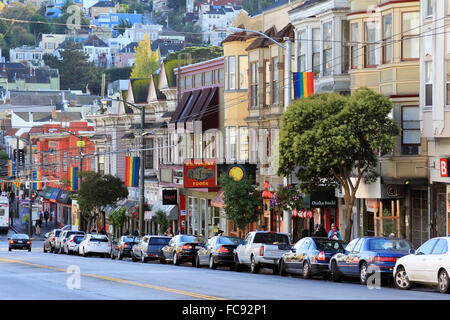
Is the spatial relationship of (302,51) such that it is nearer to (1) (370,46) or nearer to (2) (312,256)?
(1) (370,46)

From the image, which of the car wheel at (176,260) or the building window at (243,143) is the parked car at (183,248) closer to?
the car wheel at (176,260)

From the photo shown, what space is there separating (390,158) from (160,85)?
36.1 metres

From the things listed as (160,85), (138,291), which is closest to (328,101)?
(138,291)

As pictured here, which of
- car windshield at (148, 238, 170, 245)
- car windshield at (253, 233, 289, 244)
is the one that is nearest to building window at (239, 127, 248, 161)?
car windshield at (148, 238, 170, 245)

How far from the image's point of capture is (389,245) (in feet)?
95.8

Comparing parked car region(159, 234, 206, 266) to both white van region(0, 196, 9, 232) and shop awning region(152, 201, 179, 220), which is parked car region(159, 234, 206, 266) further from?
white van region(0, 196, 9, 232)

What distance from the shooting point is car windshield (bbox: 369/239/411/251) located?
2912 centimetres

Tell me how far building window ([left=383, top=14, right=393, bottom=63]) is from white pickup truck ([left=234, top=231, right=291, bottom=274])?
299 inches

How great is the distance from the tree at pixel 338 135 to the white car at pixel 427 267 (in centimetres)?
879

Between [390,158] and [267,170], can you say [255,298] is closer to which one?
[390,158]

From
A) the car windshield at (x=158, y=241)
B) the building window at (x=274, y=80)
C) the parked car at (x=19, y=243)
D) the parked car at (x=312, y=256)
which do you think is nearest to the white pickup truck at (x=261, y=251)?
the parked car at (x=312, y=256)

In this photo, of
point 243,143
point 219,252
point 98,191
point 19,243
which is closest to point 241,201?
point 243,143

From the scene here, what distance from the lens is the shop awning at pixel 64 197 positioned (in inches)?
4003

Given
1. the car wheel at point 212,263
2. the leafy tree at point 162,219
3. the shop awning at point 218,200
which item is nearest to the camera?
the car wheel at point 212,263
